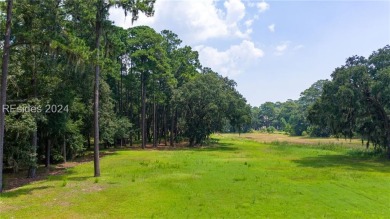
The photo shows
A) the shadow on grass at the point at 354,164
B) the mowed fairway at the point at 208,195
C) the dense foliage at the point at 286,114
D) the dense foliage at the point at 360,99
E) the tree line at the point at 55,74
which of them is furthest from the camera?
the dense foliage at the point at 286,114

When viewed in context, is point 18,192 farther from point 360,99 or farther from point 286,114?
point 286,114

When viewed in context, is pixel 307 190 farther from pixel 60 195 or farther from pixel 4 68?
pixel 4 68

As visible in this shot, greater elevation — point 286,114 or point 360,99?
point 286,114

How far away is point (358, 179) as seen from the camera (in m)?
17.6

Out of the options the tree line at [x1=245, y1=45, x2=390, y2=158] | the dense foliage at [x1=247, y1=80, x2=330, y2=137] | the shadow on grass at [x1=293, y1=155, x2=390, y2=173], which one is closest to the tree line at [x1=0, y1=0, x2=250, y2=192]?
the tree line at [x1=245, y1=45, x2=390, y2=158]

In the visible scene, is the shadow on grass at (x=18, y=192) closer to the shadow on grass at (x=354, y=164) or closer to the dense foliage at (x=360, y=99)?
the shadow on grass at (x=354, y=164)

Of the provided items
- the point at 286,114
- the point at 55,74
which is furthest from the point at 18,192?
the point at 286,114

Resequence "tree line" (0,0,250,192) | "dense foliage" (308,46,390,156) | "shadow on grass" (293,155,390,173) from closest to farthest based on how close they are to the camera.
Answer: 1. "tree line" (0,0,250,192)
2. "shadow on grass" (293,155,390,173)
3. "dense foliage" (308,46,390,156)

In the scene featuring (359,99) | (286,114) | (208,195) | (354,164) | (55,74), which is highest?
(286,114)

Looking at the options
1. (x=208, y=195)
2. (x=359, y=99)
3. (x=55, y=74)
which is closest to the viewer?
(x=208, y=195)

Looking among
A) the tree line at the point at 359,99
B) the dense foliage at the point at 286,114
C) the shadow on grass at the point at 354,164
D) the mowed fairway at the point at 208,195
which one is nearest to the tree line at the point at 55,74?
the mowed fairway at the point at 208,195

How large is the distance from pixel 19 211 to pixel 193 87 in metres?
34.3

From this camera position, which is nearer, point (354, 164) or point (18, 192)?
point (18, 192)

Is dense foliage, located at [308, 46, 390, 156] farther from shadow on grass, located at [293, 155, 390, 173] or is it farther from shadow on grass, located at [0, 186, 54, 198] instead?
shadow on grass, located at [0, 186, 54, 198]
